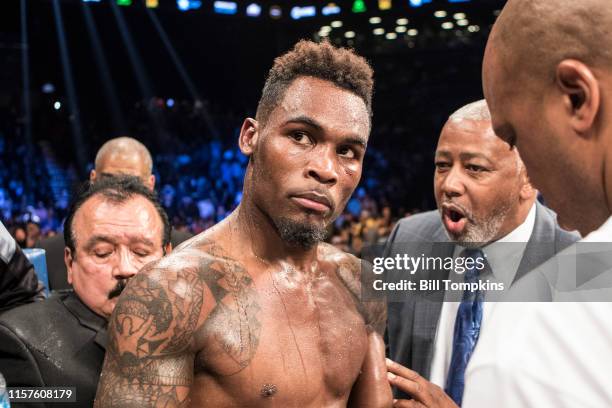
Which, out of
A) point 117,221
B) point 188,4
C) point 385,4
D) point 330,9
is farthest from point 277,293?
point 330,9

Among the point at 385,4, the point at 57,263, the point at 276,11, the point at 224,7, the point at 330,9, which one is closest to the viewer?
the point at 57,263

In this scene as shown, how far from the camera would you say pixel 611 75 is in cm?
70

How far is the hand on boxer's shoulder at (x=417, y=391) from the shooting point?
62.7 inches

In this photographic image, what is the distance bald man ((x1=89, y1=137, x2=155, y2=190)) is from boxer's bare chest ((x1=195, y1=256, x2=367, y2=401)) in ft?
6.47

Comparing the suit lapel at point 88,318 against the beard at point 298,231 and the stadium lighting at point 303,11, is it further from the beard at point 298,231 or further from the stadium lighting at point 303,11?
the stadium lighting at point 303,11

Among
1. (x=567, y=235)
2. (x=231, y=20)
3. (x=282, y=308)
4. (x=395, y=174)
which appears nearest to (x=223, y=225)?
(x=282, y=308)

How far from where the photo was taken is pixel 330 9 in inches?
401

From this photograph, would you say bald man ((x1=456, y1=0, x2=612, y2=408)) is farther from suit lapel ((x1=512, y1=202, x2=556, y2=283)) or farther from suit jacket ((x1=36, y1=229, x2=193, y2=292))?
suit jacket ((x1=36, y1=229, x2=193, y2=292))

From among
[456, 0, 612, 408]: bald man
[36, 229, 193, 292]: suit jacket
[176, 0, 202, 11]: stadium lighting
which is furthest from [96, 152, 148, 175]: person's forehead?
[176, 0, 202, 11]: stadium lighting

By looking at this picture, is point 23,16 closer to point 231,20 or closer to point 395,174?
point 231,20

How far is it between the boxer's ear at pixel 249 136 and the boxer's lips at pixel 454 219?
84cm

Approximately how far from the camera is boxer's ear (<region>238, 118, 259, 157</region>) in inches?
68.5

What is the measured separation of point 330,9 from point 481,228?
27.6 feet

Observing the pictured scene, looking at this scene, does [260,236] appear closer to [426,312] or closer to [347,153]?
[347,153]
